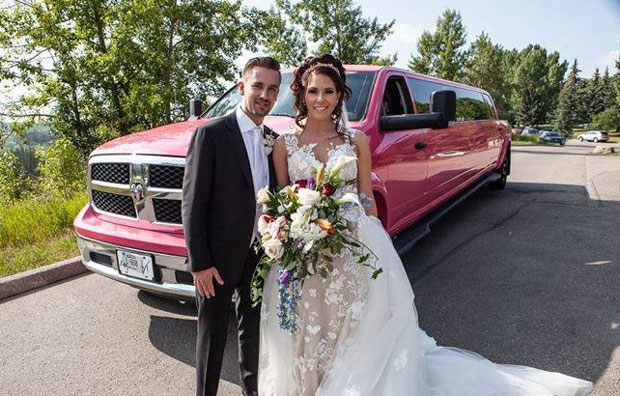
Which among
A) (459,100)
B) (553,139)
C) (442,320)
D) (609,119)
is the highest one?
(459,100)

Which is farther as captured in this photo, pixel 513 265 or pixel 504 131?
pixel 504 131

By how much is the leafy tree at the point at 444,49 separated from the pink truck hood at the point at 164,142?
29.0m

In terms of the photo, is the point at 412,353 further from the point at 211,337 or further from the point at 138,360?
the point at 138,360

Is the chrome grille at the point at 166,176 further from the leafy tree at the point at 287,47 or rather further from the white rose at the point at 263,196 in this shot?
the leafy tree at the point at 287,47

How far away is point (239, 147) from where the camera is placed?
2.16 metres

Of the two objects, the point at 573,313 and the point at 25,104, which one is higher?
the point at 25,104

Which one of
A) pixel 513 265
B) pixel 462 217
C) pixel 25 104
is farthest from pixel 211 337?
pixel 25 104

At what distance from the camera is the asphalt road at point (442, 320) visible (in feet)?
9.18

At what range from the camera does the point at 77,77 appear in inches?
429

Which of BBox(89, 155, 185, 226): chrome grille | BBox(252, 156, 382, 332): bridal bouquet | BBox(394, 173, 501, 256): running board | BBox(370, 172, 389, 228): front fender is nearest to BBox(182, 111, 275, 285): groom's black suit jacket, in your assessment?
BBox(252, 156, 382, 332): bridal bouquet

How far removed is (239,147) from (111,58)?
956 cm

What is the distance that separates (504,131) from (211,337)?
865cm

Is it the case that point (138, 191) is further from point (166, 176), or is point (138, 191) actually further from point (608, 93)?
point (608, 93)

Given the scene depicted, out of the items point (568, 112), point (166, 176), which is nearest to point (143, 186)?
point (166, 176)
